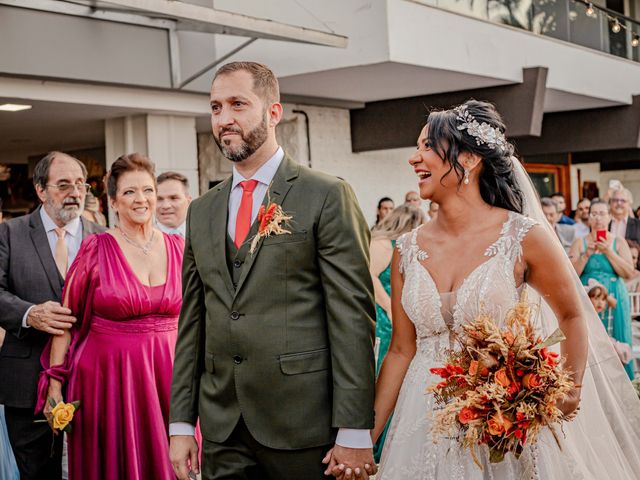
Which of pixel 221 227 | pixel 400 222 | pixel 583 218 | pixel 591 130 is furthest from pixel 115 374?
pixel 591 130

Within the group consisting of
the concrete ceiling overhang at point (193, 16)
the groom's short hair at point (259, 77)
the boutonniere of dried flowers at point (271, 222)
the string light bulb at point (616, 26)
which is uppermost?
the string light bulb at point (616, 26)

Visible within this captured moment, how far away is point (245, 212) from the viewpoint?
337 centimetres

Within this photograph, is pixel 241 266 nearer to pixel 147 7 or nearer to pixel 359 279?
pixel 359 279

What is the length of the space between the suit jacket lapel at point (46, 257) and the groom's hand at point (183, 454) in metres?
1.95

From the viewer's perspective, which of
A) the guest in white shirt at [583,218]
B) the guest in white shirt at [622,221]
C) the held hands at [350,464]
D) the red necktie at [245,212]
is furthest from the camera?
the guest in white shirt at [583,218]

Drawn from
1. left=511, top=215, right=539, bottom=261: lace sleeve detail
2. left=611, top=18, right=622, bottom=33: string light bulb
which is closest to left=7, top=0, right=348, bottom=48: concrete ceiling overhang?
left=511, top=215, right=539, bottom=261: lace sleeve detail

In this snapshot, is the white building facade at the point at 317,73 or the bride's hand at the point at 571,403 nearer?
the bride's hand at the point at 571,403

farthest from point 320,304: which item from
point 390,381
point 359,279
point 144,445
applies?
point 144,445

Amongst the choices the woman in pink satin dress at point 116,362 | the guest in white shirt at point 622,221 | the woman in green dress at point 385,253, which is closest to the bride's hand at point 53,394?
the woman in pink satin dress at point 116,362

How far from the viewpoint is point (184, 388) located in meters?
3.48

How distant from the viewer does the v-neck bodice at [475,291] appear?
3.24 m

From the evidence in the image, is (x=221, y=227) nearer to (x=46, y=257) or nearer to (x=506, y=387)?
(x=506, y=387)

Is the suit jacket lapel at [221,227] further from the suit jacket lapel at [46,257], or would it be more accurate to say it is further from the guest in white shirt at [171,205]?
the guest in white shirt at [171,205]

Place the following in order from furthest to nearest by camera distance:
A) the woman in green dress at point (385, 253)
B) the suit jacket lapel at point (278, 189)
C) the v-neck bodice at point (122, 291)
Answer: the woman in green dress at point (385, 253)
the v-neck bodice at point (122, 291)
the suit jacket lapel at point (278, 189)
